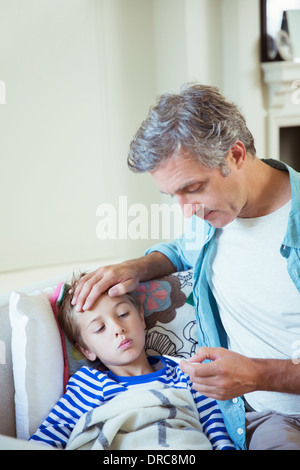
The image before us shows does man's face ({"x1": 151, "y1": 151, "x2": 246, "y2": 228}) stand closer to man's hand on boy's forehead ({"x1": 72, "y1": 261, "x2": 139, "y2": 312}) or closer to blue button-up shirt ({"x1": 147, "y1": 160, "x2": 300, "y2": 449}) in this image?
blue button-up shirt ({"x1": 147, "y1": 160, "x2": 300, "y2": 449})

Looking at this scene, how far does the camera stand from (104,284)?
158 centimetres

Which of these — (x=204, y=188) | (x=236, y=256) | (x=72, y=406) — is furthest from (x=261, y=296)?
(x=72, y=406)

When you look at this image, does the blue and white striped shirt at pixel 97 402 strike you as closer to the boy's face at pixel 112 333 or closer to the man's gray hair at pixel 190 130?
the boy's face at pixel 112 333

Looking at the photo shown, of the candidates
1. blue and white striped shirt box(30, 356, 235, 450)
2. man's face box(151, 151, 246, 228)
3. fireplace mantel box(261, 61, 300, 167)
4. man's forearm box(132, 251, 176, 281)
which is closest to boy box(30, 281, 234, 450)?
blue and white striped shirt box(30, 356, 235, 450)

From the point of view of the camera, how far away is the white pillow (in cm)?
144

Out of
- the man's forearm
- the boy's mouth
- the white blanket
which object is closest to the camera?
the white blanket

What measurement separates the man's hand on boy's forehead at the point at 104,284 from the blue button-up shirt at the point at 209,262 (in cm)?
19

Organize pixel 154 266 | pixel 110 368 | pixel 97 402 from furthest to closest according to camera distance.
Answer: pixel 154 266
pixel 110 368
pixel 97 402

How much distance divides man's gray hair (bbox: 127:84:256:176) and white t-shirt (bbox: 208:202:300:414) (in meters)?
0.20

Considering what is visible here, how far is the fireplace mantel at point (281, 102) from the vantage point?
4004mm

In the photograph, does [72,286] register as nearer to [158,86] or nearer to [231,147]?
[231,147]

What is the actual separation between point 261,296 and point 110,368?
0.46 meters

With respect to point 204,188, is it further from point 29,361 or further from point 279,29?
point 279,29
